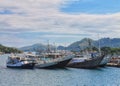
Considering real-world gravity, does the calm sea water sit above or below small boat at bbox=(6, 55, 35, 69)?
below

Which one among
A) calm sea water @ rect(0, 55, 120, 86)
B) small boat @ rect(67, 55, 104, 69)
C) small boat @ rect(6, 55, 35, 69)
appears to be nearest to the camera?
calm sea water @ rect(0, 55, 120, 86)

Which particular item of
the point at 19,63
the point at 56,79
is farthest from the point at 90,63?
the point at 56,79

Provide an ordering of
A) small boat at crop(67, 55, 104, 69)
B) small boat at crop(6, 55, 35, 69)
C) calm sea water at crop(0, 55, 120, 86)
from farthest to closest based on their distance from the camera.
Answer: small boat at crop(67, 55, 104, 69) < small boat at crop(6, 55, 35, 69) < calm sea water at crop(0, 55, 120, 86)

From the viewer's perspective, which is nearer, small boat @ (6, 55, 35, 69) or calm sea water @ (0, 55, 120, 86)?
calm sea water @ (0, 55, 120, 86)

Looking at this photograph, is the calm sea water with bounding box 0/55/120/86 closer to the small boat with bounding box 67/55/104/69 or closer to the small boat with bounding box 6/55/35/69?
the small boat with bounding box 6/55/35/69

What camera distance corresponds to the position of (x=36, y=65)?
10069 centimetres

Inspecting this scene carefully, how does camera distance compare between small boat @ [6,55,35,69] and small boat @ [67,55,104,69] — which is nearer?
small boat @ [6,55,35,69]

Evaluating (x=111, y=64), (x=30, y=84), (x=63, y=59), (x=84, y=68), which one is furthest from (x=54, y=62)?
(x=30, y=84)

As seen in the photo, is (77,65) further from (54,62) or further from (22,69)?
(22,69)

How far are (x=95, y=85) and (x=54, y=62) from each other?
4266 centimetres

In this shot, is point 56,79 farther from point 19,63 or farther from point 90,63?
point 90,63

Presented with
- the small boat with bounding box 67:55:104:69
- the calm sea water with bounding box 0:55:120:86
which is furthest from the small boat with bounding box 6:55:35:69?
the small boat with bounding box 67:55:104:69

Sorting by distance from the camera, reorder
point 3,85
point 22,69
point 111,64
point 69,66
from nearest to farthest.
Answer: point 3,85
point 22,69
point 69,66
point 111,64

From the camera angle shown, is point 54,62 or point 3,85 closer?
point 3,85
